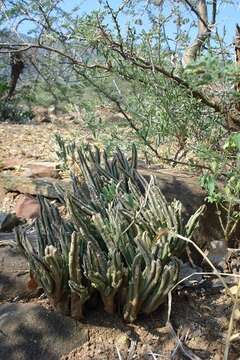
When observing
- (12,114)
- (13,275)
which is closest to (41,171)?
(13,275)

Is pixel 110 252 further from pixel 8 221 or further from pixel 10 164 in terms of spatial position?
pixel 10 164

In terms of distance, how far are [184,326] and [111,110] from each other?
71.5 inches

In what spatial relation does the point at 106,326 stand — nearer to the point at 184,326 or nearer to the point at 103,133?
the point at 184,326

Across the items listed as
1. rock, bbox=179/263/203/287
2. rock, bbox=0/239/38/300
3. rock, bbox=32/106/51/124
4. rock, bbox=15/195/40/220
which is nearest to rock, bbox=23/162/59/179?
A: rock, bbox=15/195/40/220

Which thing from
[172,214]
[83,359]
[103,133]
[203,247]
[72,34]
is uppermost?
[72,34]

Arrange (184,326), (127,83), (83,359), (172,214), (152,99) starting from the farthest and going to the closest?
(127,83), (152,99), (172,214), (184,326), (83,359)

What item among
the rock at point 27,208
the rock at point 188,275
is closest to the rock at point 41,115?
the rock at point 27,208

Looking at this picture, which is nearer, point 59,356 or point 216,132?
point 59,356

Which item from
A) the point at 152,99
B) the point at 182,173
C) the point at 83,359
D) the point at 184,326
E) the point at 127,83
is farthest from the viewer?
the point at 182,173

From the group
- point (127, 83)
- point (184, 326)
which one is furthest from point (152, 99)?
point (184, 326)

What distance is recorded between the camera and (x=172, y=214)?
3.13m

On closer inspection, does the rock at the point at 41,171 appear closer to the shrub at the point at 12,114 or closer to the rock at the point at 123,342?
the rock at the point at 123,342

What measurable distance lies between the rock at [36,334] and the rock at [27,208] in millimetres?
1532

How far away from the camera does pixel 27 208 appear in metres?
4.48
